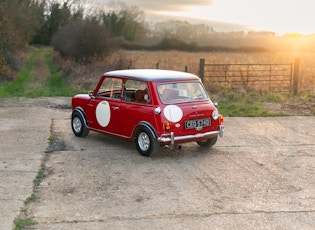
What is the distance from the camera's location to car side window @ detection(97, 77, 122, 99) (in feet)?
34.0

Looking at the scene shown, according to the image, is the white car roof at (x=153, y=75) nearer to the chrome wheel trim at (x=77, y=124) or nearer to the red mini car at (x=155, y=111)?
the red mini car at (x=155, y=111)

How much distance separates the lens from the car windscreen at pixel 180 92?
933 centimetres

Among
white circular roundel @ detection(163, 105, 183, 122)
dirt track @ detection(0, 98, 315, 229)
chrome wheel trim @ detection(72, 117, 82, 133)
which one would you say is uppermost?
white circular roundel @ detection(163, 105, 183, 122)

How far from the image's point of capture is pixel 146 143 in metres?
9.25

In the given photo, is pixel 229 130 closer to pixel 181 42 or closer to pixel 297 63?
pixel 297 63

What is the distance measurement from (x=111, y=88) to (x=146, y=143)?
6.65 feet

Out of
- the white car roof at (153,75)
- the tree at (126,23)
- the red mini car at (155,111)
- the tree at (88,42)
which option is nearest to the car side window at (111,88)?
the red mini car at (155,111)

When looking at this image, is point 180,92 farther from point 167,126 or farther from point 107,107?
point 107,107

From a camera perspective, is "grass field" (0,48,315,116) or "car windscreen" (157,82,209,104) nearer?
"car windscreen" (157,82,209,104)

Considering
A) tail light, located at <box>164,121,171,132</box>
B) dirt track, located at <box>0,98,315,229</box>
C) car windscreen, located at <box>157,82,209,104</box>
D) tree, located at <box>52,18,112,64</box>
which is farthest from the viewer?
tree, located at <box>52,18,112,64</box>

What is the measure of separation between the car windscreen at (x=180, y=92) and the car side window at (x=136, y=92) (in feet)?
1.09

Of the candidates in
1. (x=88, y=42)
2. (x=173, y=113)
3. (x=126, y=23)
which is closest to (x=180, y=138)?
(x=173, y=113)

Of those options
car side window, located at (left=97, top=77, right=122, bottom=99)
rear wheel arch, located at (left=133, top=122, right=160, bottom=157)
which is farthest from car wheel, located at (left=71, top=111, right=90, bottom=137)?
rear wheel arch, located at (left=133, top=122, right=160, bottom=157)

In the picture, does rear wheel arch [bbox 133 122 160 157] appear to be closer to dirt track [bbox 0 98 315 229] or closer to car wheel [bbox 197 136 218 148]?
dirt track [bbox 0 98 315 229]
